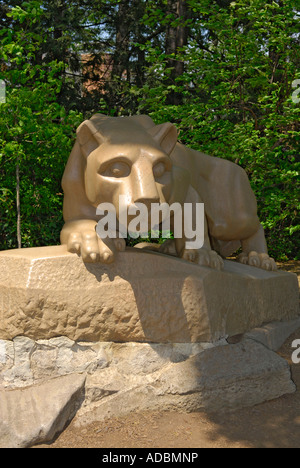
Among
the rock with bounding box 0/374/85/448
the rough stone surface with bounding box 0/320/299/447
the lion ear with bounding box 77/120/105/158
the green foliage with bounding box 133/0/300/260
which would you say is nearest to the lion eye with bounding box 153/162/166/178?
the lion ear with bounding box 77/120/105/158

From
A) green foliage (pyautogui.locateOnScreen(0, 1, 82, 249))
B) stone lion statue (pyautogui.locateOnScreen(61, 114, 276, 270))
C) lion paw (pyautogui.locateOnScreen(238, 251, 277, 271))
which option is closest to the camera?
stone lion statue (pyautogui.locateOnScreen(61, 114, 276, 270))

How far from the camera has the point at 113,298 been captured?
3.10m

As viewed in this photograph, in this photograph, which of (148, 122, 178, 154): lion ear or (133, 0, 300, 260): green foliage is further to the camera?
(133, 0, 300, 260): green foliage

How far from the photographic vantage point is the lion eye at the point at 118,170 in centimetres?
292

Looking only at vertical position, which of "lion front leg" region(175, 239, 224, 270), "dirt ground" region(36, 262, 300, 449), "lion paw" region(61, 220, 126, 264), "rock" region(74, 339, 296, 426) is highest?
"lion paw" region(61, 220, 126, 264)

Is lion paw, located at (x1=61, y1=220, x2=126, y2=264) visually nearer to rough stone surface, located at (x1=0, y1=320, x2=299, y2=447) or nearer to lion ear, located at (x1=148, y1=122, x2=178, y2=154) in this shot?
rough stone surface, located at (x1=0, y1=320, x2=299, y2=447)

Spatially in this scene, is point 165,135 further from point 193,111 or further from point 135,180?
point 193,111

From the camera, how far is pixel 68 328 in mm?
3025

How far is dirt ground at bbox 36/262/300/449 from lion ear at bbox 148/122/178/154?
1.81m

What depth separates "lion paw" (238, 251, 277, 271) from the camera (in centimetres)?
449

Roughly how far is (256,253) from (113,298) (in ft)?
6.70

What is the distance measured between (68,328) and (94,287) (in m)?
0.31

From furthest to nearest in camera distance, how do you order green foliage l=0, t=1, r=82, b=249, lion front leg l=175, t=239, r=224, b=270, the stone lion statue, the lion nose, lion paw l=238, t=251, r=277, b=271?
green foliage l=0, t=1, r=82, b=249, lion paw l=238, t=251, r=277, b=271, lion front leg l=175, t=239, r=224, b=270, the stone lion statue, the lion nose

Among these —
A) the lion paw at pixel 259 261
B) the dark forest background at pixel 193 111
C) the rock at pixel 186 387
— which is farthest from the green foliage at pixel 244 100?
the rock at pixel 186 387
